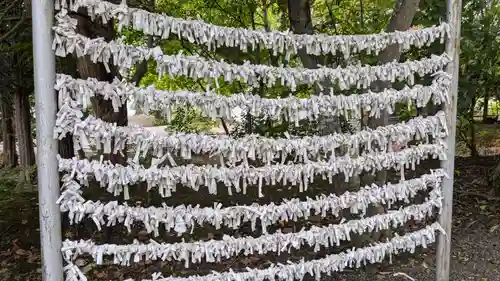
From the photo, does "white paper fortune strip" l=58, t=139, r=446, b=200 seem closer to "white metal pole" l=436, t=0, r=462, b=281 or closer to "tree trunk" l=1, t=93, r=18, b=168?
"white metal pole" l=436, t=0, r=462, b=281

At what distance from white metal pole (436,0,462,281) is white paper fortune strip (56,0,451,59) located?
68 mm

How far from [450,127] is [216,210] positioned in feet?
4.70

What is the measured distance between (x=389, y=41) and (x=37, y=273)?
2838mm

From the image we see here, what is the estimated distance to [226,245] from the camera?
6.62 feet

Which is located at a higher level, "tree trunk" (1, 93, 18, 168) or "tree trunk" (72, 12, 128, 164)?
"tree trunk" (72, 12, 128, 164)

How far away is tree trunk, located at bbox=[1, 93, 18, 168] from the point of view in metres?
8.39

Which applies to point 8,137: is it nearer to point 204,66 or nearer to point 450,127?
point 204,66

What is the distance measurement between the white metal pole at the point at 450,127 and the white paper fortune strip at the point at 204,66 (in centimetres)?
7

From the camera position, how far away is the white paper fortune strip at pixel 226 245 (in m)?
1.83

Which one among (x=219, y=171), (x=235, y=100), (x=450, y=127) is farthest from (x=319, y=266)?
(x=450, y=127)

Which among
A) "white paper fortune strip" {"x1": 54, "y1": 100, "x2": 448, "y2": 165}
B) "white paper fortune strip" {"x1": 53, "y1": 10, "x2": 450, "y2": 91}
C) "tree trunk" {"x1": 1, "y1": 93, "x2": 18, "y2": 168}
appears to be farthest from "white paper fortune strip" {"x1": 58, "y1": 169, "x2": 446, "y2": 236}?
"tree trunk" {"x1": 1, "y1": 93, "x2": 18, "y2": 168}

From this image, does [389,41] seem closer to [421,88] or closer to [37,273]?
[421,88]

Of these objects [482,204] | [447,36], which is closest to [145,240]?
[447,36]

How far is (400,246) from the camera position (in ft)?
7.95
